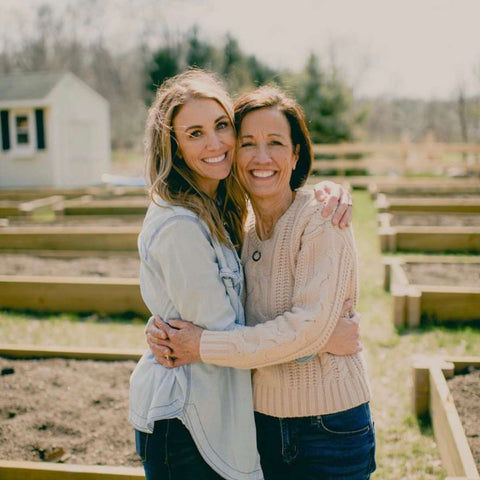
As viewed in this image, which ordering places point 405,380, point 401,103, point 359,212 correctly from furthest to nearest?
point 401,103 → point 359,212 → point 405,380

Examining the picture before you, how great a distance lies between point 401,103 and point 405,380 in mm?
50637

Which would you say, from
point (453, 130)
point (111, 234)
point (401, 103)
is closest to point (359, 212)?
point (111, 234)

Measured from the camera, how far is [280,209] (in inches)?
89.4

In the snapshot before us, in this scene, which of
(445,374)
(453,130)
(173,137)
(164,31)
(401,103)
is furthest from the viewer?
(401,103)

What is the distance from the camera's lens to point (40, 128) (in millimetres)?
19344

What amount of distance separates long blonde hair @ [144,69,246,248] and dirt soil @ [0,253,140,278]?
5225 millimetres

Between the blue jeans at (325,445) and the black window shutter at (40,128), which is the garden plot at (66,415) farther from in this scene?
the black window shutter at (40,128)

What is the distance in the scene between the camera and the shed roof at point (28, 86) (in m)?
19.3

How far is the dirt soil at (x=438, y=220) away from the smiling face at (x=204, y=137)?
28.5 feet

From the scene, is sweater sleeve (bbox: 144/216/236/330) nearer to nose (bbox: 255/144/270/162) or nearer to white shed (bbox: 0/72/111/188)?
nose (bbox: 255/144/270/162)

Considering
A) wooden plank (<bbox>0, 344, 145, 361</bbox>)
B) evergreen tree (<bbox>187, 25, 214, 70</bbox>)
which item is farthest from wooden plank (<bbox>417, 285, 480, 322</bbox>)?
evergreen tree (<bbox>187, 25, 214, 70</bbox>)

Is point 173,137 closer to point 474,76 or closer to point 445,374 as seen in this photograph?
point 445,374

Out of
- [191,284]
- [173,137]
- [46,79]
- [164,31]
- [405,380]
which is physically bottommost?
[405,380]

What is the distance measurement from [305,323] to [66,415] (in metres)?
2.60
